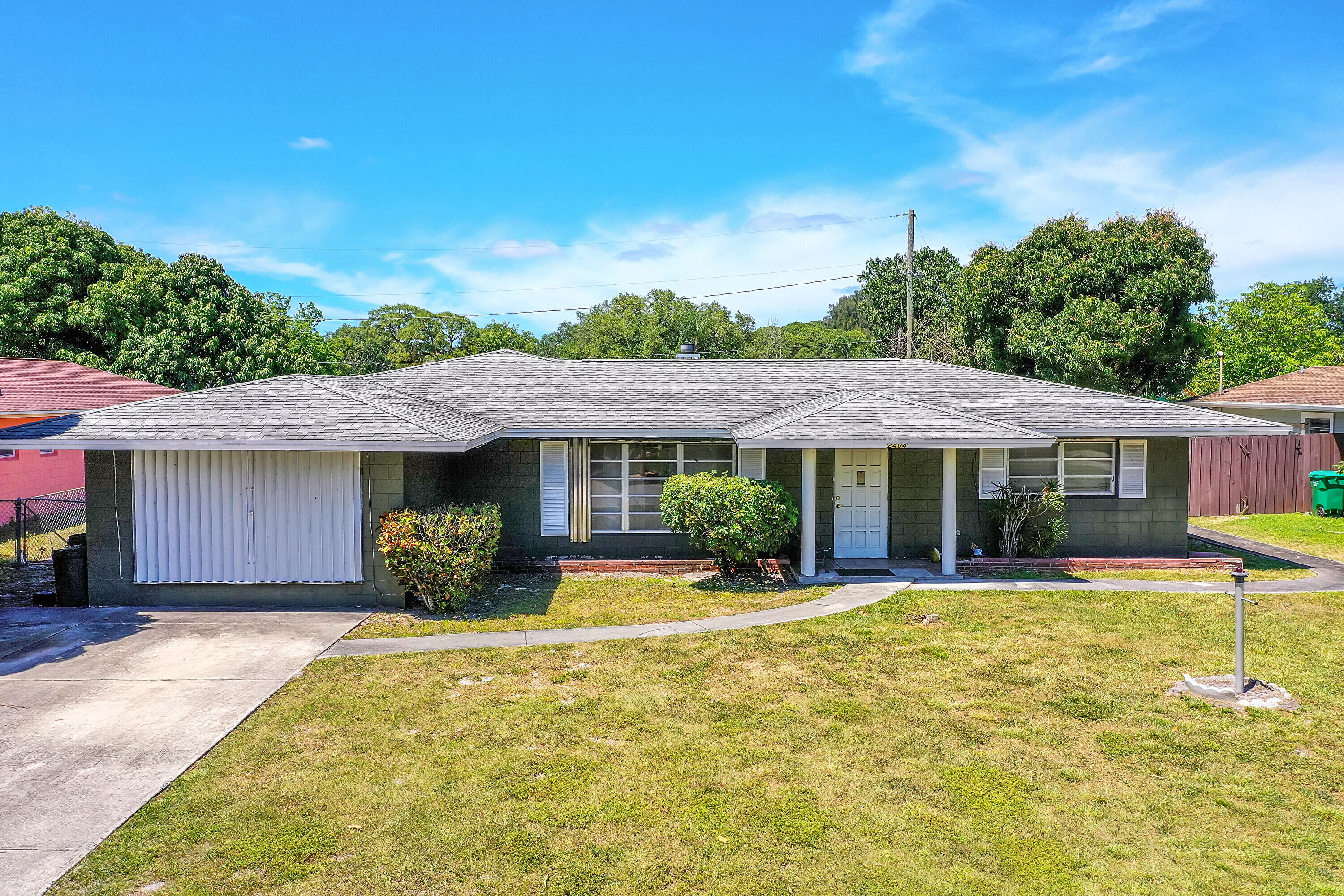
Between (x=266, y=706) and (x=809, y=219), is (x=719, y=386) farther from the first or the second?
(x=809, y=219)

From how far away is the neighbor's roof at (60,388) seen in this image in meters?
16.9

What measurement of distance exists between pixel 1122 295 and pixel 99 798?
28.2 metres

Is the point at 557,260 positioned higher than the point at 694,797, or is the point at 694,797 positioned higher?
the point at 557,260

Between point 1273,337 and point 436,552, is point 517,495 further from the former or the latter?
point 1273,337

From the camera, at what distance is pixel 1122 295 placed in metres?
24.4

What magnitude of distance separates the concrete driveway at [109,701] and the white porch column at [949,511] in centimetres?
904

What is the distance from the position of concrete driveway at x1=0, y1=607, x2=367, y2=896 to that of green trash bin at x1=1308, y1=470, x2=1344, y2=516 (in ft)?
70.3

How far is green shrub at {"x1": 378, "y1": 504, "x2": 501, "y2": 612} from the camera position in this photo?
9.72 m

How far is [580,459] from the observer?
13.2 m

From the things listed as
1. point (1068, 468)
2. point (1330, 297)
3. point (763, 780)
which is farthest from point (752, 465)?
point (1330, 297)

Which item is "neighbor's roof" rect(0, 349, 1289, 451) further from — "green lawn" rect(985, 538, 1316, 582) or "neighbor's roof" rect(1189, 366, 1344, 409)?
"neighbor's roof" rect(1189, 366, 1344, 409)

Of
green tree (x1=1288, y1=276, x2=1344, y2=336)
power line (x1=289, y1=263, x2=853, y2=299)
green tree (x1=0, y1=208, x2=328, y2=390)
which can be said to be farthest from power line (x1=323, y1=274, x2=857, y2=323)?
green tree (x1=1288, y1=276, x2=1344, y2=336)

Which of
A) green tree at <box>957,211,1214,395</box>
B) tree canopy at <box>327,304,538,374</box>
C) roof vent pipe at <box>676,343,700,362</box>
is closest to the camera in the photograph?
roof vent pipe at <box>676,343,700,362</box>

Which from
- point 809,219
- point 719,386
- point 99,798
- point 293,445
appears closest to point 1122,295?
point 719,386
